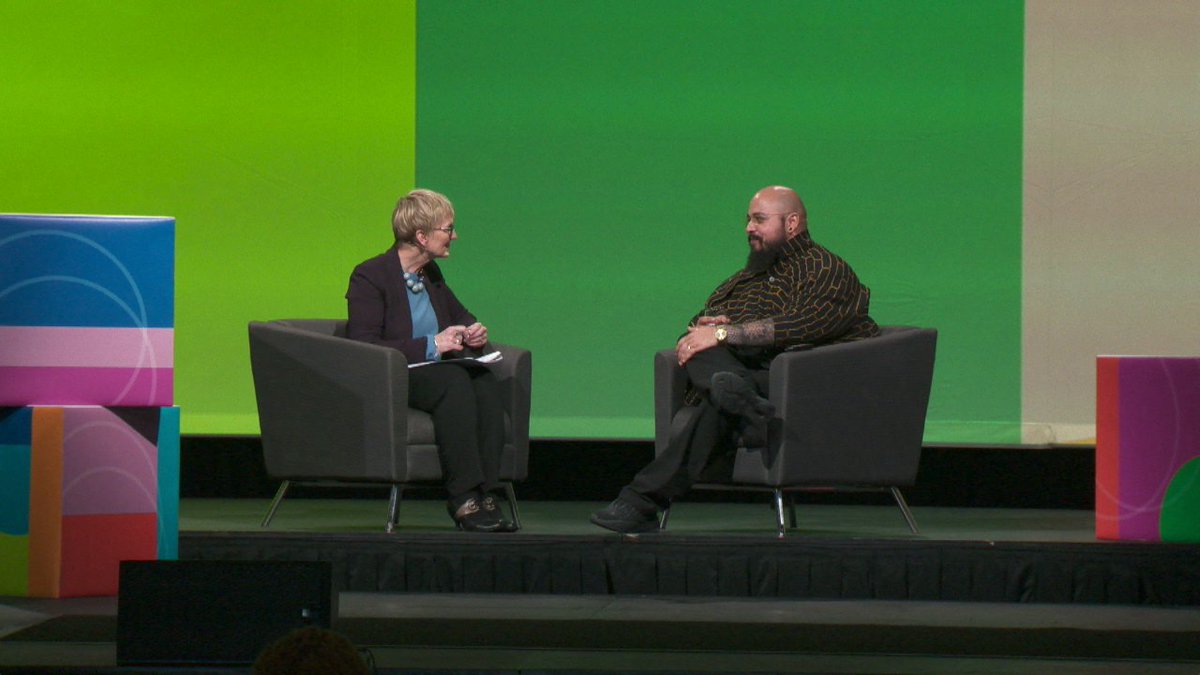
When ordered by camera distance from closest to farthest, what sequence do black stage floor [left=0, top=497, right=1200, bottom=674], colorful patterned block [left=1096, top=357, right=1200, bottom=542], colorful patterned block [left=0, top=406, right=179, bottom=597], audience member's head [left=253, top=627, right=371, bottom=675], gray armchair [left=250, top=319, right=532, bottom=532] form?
audience member's head [left=253, top=627, right=371, bottom=675]
black stage floor [left=0, top=497, right=1200, bottom=674]
colorful patterned block [left=0, top=406, right=179, bottom=597]
colorful patterned block [left=1096, top=357, right=1200, bottom=542]
gray armchair [left=250, top=319, right=532, bottom=532]

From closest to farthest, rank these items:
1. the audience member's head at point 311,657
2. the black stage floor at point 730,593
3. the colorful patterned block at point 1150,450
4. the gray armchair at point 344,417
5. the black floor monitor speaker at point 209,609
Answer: the audience member's head at point 311,657 < the black floor monitor speaker at point 209,609 < the black stage floor at point 730,593 < the colorful patterned block at point 1150,450 < the gray armchair at point 344,417

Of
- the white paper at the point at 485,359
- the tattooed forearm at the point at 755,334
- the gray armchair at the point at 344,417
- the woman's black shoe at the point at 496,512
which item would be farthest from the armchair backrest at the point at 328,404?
the tattooed forearm at the point at 755,334

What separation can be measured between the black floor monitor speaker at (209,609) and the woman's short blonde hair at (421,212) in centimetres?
196

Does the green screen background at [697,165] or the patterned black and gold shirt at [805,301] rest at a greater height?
the green screen background at [697,165]

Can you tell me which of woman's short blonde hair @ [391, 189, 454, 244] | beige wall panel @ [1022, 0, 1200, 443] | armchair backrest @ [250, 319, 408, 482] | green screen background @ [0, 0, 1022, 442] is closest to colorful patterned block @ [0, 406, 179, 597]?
armchair backrest @ [250, 319, 408, 482]

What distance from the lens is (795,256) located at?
200 inches

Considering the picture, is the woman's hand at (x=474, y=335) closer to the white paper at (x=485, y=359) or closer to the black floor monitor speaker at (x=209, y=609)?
the white paper at (x=485, y=359)

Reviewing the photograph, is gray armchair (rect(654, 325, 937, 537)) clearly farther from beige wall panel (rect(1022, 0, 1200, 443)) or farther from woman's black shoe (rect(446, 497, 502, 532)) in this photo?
beige wall panel (rect(1022, 0, 1200, 443))

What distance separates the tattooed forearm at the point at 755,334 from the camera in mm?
4945

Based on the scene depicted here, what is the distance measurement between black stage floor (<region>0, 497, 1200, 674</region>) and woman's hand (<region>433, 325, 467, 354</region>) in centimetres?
49

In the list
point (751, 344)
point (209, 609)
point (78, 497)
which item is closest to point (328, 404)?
point (78, 497)

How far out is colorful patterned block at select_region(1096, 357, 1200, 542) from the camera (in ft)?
15.7

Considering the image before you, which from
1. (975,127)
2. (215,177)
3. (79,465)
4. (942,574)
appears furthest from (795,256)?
(215,177)

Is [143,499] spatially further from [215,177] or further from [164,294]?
[215,177]
